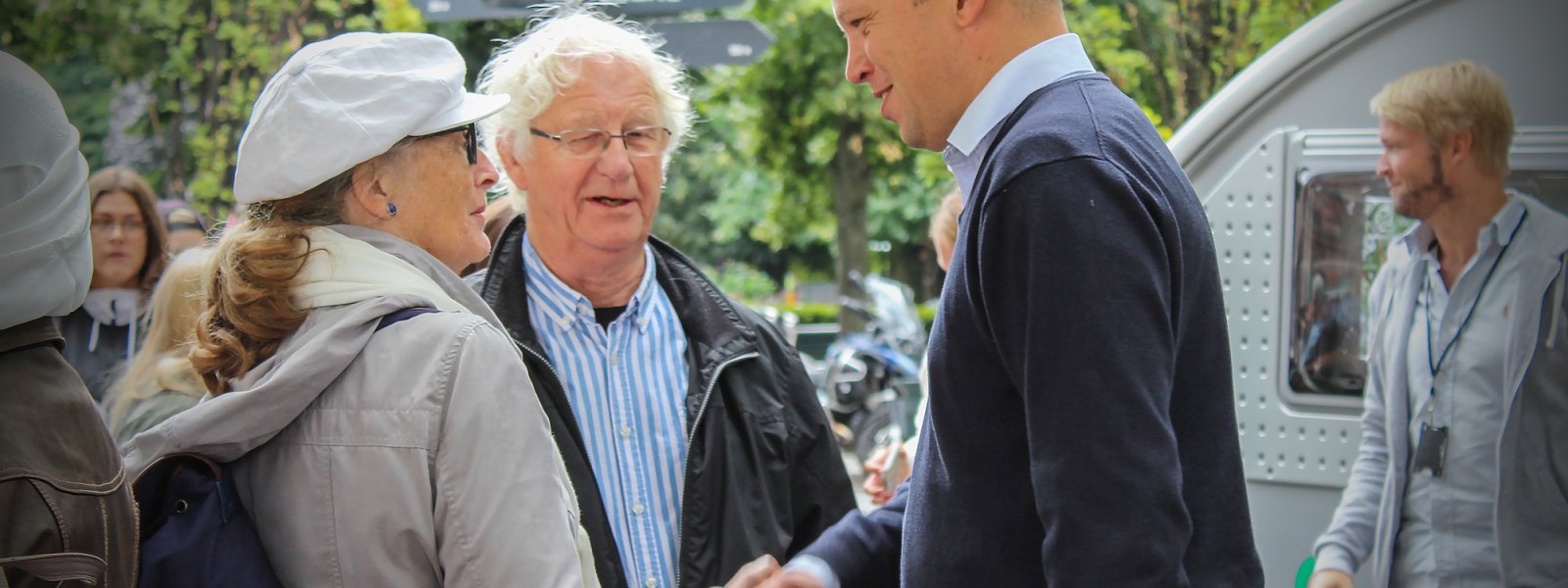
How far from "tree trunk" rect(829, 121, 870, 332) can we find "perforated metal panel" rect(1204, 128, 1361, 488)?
12454 millimetres

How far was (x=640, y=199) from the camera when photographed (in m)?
2.86

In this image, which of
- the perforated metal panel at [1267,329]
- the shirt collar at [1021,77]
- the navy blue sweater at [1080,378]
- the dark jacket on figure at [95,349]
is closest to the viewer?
the navy blue sweater at [1080,378]

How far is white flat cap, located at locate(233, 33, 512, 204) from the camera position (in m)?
1.76

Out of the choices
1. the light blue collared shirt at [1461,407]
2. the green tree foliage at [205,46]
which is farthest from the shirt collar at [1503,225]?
the green tree foliage at [205,46]

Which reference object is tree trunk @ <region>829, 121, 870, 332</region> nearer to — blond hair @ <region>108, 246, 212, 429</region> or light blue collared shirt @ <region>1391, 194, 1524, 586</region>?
blond hair @ <region>108, 246, 212, 429</region>

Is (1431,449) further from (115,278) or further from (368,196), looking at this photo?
(115,278)

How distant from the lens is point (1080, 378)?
1358 mm

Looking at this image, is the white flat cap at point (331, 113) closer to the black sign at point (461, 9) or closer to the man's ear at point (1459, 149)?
the man's ear at point (1459, 149)

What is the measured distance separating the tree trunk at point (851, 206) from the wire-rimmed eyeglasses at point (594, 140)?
41.8ft

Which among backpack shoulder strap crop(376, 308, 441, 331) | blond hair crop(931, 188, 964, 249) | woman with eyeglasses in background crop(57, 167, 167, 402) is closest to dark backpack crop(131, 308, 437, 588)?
Answer: backpack shoulder strap crop(376, 308, 441, 331)

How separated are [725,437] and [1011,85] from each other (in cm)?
126

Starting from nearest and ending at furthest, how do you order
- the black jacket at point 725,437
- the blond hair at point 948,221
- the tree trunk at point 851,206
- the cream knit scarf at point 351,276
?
the cream knit scarf at point 351,276 → the black jacket at point 725,437 → the blond hair at point 948,221 → the tree trunk at point 851,206

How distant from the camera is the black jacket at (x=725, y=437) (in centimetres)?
255

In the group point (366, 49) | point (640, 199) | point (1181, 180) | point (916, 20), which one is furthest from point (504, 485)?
point (640, 199)
